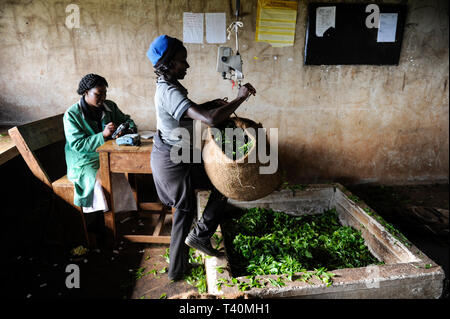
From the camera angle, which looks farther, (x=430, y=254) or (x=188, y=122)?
(x=430, y=254)

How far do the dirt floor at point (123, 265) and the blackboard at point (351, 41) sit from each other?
6.47 ft

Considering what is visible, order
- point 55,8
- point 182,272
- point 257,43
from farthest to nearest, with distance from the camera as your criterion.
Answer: point 257,43 < point 55,8 < point 182,272

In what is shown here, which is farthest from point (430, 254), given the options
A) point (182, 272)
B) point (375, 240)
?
point (182, 272)

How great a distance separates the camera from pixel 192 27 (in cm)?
368

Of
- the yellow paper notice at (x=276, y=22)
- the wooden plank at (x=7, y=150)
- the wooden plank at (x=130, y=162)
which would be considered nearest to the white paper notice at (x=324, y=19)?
the yellow paper notice at (x=276, y=22)

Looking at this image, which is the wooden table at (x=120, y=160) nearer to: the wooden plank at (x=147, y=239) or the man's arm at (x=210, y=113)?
the wooden plank at (x=147, y=239)

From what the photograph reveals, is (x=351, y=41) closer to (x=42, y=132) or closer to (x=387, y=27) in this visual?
(x=387, y=27)

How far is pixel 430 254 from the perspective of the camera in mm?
3244

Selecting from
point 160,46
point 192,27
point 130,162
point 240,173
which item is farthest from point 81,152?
point 192,27

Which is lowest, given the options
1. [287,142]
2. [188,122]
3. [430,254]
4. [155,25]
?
[430,254]

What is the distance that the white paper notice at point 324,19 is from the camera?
377 cm

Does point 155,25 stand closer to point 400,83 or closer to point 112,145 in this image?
point 112,145

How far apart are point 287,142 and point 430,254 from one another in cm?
205

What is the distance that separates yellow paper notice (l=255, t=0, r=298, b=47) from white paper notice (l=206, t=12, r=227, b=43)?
409 mm
